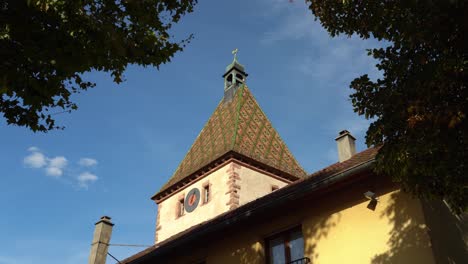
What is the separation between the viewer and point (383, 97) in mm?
6914

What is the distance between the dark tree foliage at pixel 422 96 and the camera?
20.2ft

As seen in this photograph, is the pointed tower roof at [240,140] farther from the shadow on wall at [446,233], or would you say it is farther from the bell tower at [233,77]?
the shadow on wall at [446,233]

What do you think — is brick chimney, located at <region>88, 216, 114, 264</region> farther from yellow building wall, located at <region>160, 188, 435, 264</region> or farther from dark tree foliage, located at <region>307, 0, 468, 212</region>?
dark tree foliage, located at <region>307, 0, 468, 212</region>

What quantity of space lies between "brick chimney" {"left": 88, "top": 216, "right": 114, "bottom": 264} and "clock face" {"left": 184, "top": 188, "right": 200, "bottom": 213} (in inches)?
391

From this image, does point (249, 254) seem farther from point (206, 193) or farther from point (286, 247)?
point (206, 193)

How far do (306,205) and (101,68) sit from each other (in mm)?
5662

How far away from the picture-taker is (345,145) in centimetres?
1470

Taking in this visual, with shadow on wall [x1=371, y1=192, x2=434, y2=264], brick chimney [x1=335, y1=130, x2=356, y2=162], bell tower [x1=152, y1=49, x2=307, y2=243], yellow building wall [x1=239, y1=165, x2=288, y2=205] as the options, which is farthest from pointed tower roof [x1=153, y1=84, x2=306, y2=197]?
shadow on wall [x1=371, y1=192, x2=434, y2=264]

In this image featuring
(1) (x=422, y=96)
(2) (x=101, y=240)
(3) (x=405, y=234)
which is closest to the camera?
(1) (x=422, y=96)

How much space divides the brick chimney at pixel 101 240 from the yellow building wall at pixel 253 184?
9.44 metres

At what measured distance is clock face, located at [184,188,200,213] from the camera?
87.1 ft

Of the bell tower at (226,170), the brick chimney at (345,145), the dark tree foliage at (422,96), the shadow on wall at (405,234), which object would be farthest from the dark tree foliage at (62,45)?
the bell tower at (226,170)

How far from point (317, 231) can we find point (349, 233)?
0.80 meters

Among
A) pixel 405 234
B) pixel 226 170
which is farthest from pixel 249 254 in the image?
pixel 226 170
